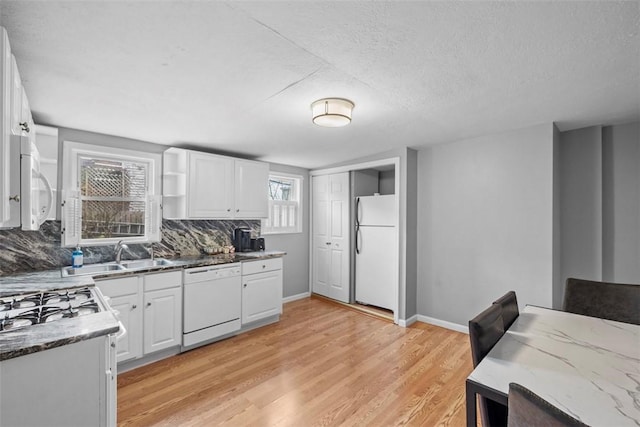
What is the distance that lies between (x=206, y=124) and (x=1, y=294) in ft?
5.99

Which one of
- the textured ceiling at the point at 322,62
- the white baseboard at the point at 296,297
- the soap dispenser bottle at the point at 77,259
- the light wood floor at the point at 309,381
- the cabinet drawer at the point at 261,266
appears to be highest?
the textured ceiling at the point at 322,62

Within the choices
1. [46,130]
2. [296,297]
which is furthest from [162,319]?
[296,297]

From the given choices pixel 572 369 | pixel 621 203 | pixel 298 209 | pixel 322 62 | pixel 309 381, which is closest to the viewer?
pixel 572 369

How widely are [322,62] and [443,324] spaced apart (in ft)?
10.7

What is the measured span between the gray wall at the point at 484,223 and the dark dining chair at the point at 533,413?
2553mm

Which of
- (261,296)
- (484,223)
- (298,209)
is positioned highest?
(298,209)

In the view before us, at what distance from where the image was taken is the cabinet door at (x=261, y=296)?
340 centimetres

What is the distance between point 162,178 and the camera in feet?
11.3

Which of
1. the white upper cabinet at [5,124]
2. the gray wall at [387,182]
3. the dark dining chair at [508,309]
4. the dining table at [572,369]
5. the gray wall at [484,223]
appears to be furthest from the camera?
the gray wall at [387,182]

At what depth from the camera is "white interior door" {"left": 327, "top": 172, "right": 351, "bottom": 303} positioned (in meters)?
4.55

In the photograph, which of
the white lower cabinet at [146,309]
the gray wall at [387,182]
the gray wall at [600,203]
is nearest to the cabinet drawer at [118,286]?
the white lower cabinet at [146,309]

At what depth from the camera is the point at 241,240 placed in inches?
157

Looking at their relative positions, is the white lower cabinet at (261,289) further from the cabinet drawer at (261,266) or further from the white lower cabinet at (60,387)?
the white lower cabinet at (60,387)

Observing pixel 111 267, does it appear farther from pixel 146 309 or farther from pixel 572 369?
pixel 572 369
